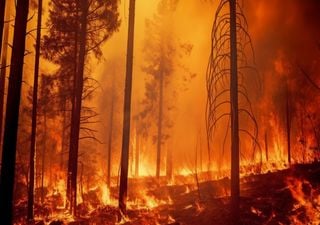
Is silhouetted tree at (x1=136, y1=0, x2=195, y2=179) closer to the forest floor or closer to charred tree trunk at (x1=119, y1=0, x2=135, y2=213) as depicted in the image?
the forest floor

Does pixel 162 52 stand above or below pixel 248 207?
above

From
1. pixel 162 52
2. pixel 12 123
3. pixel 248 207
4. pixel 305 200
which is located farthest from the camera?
pixel 162 52

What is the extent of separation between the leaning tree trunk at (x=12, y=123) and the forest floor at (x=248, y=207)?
11.6 feet

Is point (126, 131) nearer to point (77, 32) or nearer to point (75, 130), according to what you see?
point (75, 130)

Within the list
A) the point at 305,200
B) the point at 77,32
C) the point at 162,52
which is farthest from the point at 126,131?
the point at 162,52

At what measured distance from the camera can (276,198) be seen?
12.4 m

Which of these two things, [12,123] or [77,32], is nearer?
[12,123]

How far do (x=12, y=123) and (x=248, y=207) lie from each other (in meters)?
7.97

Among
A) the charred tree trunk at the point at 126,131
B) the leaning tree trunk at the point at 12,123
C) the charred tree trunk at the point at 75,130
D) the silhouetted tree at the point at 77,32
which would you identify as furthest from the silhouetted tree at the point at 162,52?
the leaning tree trunk at the point at 12,123

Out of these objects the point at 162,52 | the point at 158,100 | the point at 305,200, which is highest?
the point at 162,52

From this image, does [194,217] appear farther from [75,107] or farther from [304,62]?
[304,62]

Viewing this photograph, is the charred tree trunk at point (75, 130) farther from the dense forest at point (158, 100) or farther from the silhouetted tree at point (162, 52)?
the silhouetted tree at point (162, 52)

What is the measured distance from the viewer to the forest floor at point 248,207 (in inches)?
414

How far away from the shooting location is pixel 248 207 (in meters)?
11.4
